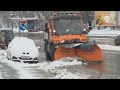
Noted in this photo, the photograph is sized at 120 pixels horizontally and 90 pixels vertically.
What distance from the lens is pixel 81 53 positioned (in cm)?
2328

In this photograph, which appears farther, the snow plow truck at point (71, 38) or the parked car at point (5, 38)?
the parked car at point (5, 38)

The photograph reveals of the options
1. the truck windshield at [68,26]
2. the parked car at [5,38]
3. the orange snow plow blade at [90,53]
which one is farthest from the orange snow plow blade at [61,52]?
the parked car at [5,38]

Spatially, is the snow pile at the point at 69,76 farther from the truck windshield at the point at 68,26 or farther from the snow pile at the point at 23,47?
the truck windshield at the point at 68,26

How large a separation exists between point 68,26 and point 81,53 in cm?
194

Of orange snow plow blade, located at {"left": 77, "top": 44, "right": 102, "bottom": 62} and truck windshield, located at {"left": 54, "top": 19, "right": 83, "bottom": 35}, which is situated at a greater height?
truck windshield, located at {"left": 54, "top": 19, "right": 83, "bottom": 35}

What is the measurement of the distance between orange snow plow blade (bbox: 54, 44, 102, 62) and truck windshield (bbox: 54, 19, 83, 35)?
141 cm

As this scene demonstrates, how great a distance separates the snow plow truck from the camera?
23172mm

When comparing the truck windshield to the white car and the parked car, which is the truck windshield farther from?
the parked car

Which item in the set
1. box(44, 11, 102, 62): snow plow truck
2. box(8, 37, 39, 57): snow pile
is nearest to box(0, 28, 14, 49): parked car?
box(8, 37, 39, 57): snow pile

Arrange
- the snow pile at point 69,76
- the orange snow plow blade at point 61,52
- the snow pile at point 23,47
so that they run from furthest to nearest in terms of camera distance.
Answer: the snow pile at point 23,47 → the orange snow plow blade at point 61,52 → the snow pile at point 69,76

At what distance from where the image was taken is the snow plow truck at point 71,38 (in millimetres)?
23172
